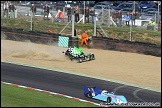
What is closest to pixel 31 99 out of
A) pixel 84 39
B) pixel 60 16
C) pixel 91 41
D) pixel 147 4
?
pixel 91 41

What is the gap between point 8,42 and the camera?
3023cm

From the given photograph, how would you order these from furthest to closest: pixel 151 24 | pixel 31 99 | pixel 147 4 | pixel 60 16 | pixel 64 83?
pixel 147 4 → pixel 60 16 → pixel 151 24 → pixel 64 83 → pixel 31 99

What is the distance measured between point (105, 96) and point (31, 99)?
7.71 ft

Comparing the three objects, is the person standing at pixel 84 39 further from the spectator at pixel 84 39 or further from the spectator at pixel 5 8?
the spectator at pixel 5 8

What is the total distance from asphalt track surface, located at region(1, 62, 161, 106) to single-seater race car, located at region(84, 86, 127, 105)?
0.56 ft

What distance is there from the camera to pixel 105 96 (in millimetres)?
14609

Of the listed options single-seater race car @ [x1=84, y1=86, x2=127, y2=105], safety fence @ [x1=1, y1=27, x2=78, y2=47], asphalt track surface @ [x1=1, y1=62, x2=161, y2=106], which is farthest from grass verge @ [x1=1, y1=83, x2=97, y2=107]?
safety fence @ [x1=1, y1=27, x2=78, y2=47]

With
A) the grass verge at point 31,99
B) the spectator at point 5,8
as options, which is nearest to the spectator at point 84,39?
the spectator at point 5,8

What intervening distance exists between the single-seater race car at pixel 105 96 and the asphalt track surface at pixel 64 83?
17 cm

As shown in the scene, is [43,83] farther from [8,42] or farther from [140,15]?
[140,15]

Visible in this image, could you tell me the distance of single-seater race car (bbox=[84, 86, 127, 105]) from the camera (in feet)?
46.2

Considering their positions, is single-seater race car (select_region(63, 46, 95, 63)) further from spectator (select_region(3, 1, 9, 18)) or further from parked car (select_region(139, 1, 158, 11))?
parked car (select_region(139, 1, 158, 11))

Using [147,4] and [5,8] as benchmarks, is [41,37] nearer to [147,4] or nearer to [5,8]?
[5,8]

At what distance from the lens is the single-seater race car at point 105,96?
1407 centimetres
